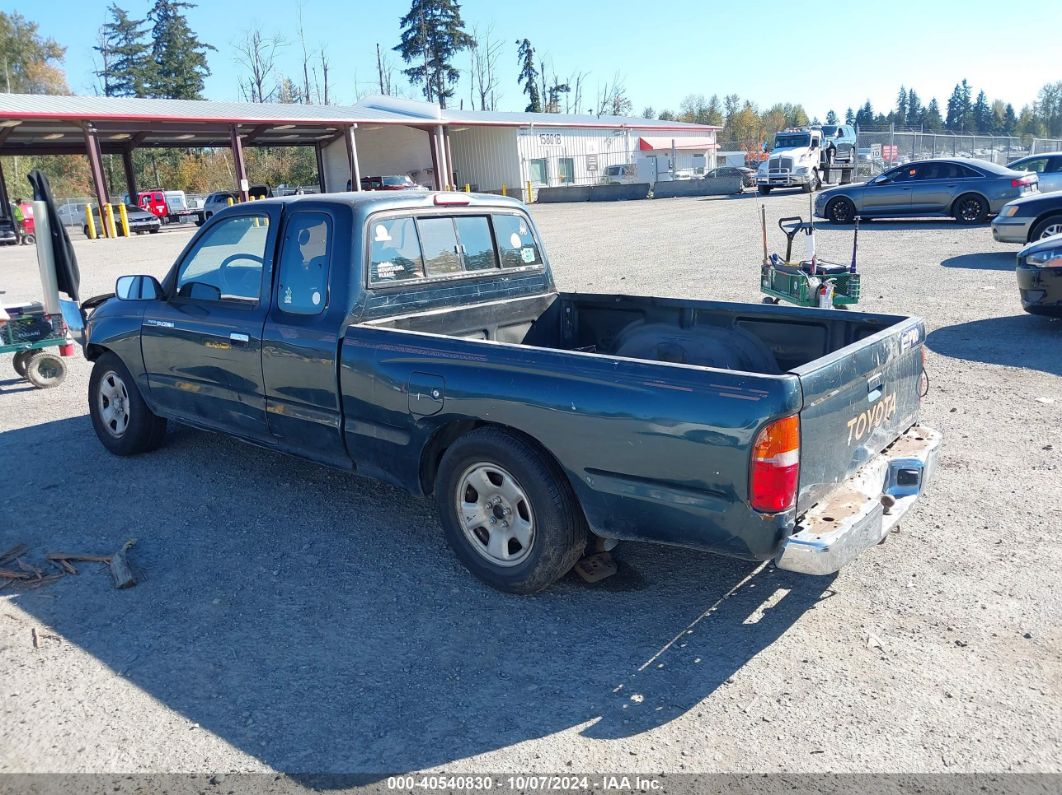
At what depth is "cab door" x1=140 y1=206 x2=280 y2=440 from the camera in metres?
4.94

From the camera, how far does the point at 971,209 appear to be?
18812mm

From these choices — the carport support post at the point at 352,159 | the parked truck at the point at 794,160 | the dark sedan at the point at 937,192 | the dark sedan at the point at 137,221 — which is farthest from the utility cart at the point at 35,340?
the carport support post at the point at 352,159

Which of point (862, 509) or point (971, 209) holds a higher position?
point (971, 209)

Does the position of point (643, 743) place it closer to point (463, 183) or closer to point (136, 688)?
point (136, 688)

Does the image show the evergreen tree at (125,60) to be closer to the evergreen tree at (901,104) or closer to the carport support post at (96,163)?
the carport support post at (96,163)

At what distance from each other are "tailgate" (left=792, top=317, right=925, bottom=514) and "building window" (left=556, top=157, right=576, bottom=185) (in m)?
47.1

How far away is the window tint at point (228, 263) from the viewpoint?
16.4 ft

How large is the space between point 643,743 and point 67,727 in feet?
7.08

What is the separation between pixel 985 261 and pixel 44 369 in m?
13.6

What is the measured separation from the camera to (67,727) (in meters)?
3.19

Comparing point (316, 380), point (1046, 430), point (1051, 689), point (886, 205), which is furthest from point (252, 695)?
point (886, 205)

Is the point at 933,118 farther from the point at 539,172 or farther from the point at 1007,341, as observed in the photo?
the point at 1007,341

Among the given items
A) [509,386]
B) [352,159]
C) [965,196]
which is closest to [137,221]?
[352,159]

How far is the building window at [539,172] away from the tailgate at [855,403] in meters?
44.9
